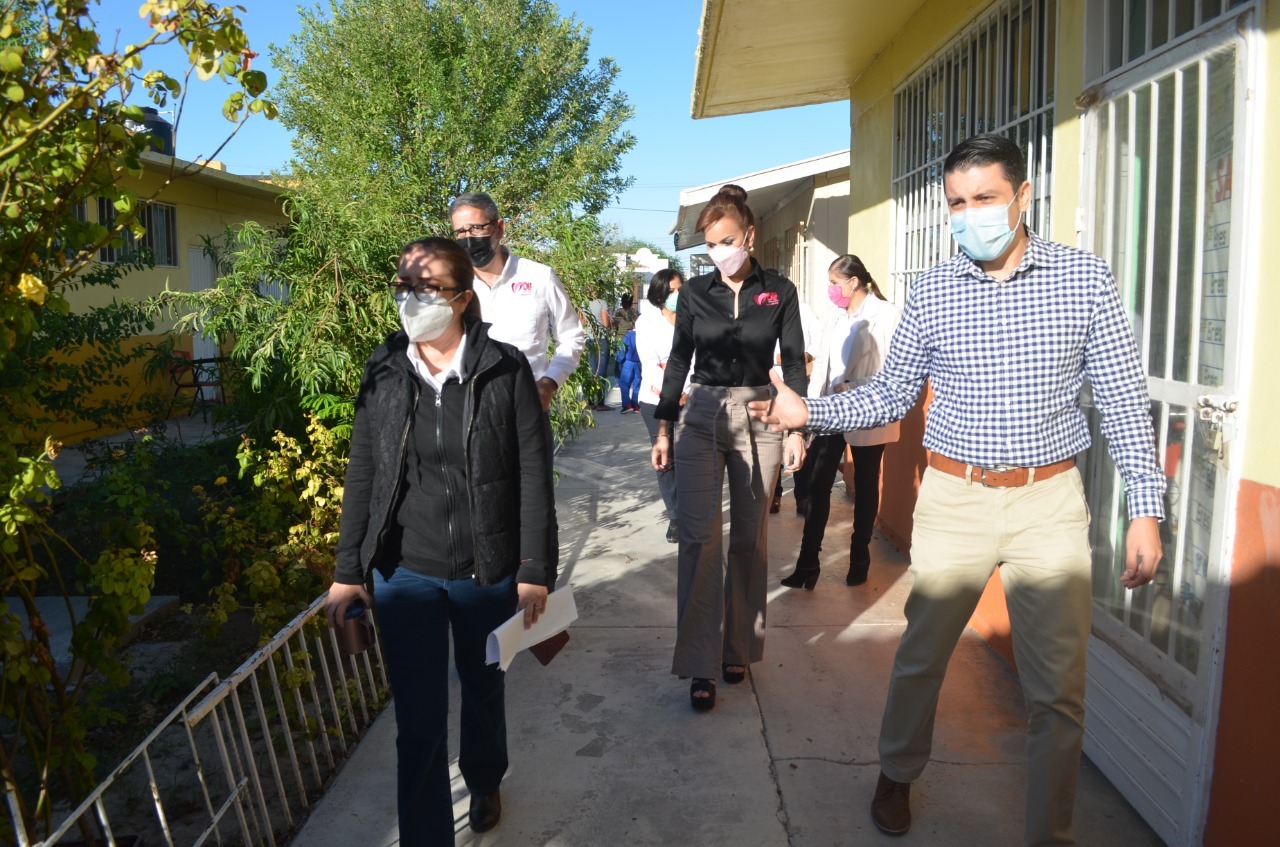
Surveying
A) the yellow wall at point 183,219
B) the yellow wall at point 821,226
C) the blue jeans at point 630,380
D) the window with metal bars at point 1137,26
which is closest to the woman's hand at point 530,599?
the window with metal bars at point 1137,26

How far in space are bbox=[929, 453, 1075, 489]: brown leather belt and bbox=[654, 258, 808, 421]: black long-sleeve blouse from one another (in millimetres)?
1309

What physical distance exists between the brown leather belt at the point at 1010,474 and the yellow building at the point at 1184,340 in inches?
17.7

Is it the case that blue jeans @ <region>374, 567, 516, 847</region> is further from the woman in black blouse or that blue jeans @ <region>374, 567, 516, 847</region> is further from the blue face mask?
the blue face mask

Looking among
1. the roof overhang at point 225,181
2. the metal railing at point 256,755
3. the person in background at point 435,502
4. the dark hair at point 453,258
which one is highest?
the roof overhang at point 225,181

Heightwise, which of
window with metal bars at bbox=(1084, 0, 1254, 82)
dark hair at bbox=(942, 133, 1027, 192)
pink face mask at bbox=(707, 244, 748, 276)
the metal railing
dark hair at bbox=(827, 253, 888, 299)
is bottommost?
the metal railing

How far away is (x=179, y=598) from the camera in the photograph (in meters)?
5.73

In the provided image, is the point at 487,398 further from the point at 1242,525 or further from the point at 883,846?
the point at 1242,525

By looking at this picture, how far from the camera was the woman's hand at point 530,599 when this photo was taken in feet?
9.45

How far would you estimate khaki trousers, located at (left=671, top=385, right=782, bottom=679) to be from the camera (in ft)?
13.4

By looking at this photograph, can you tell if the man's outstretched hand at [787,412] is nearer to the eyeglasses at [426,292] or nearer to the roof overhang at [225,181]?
the eyeglasses at [426,292]

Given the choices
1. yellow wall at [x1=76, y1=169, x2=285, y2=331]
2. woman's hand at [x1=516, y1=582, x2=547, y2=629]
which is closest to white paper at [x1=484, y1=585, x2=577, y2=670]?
woman's hand at [x1=516, y1=582, x2=547, y2=629]

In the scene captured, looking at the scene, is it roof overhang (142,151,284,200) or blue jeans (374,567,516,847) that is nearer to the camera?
blue jeans (374,567,516,847)

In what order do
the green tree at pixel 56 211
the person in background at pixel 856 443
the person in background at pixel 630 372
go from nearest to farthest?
the green tree at pixel 56 211 < the person in background at pixel 856 443 < the person in background at pixel 630 372

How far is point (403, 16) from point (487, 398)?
929 cm
